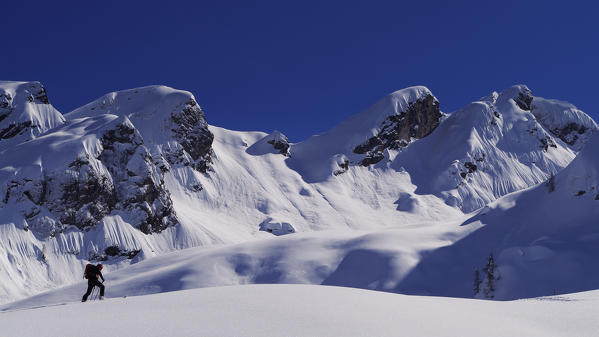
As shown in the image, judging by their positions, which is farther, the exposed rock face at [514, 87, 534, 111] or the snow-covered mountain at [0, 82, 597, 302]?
the exposed rock face at [514, 87, 534, 111]

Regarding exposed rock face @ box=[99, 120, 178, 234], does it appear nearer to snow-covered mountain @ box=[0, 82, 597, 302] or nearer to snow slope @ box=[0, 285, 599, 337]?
snow-covered mountain @ box=[0, 82, 597, 302]

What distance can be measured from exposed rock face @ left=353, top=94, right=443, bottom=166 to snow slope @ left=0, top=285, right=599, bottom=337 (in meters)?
139

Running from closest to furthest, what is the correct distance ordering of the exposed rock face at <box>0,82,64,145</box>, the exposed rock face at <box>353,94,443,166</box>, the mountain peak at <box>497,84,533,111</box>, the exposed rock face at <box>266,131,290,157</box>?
the exposed rock face at <box>0,82,64,145</box>, the exposed rock face at <box>353,94,443,166</box>, the exposed rock face at <box>266,131,290,157</box>, the mountain peak at <box>497,84,533,111</box>

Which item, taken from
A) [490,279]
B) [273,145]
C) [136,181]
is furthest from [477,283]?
[273,145]

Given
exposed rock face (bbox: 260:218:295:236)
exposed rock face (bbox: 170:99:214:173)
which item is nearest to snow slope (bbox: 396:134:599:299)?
exposed rock face (bbox: 260:218:295:236)

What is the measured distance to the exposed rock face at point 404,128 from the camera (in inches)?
6053

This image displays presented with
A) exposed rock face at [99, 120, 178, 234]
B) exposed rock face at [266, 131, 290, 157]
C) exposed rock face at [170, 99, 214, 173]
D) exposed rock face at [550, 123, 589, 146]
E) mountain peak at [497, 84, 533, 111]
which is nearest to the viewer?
exposed rock face at [99, 120, 178, 234]

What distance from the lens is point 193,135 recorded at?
13525 centimetres

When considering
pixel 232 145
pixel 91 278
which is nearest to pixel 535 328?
pixel 91 278

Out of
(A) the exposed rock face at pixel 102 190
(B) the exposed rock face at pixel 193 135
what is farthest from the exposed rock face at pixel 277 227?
(B) the exposed rock face at pixel 193 135

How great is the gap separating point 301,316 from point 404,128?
155 m

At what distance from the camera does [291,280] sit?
189 ft

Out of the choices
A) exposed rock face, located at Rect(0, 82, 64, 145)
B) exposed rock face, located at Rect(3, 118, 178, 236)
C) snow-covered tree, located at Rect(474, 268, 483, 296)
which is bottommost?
snow-covered tree, located at Rect(474, 268, 483, 296)

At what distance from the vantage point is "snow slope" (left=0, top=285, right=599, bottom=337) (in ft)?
30.5
